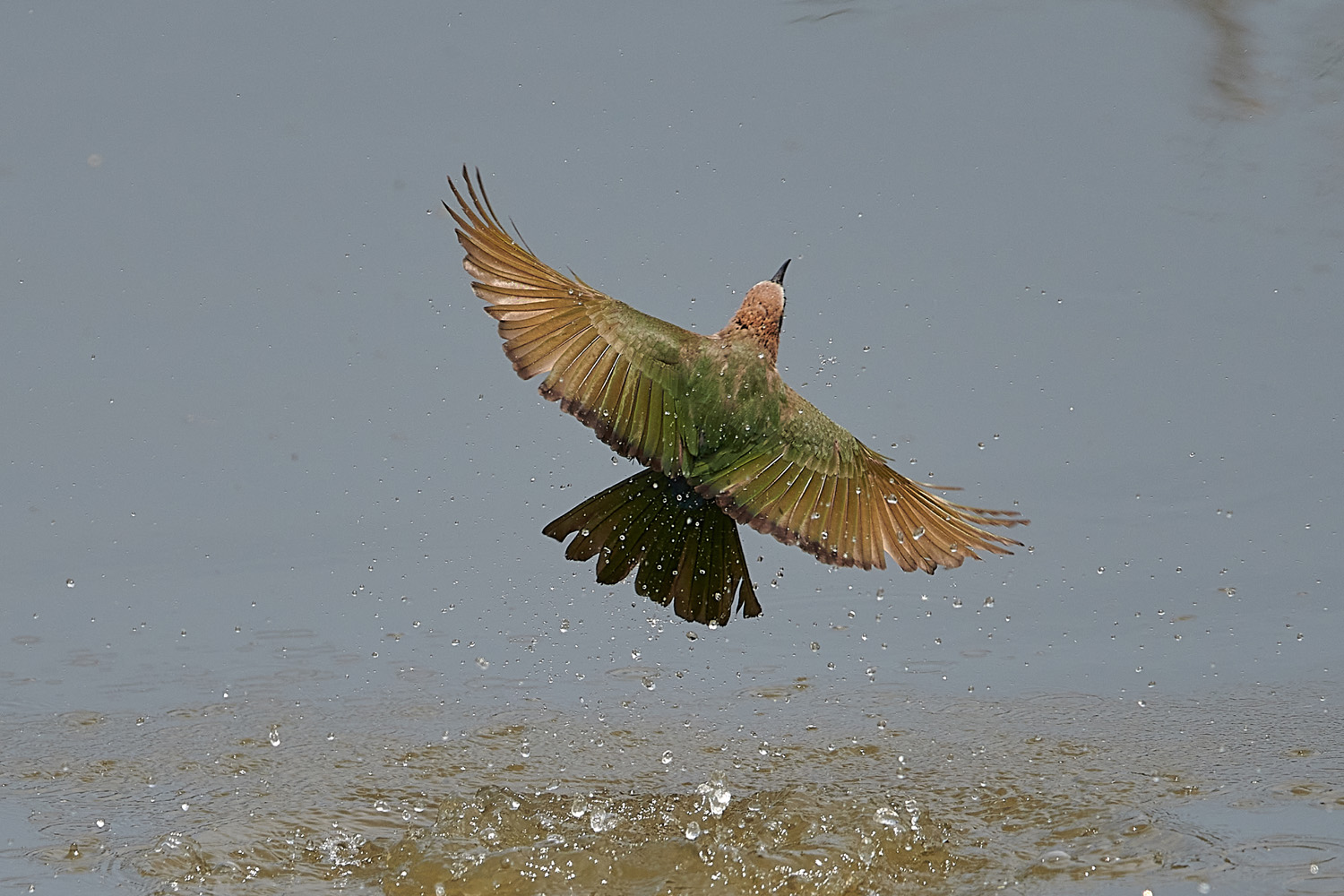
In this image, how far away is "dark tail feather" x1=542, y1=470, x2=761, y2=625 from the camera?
16.7ft

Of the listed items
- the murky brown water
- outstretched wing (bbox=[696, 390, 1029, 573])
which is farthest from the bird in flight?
the murky brown water

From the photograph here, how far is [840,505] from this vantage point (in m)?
4.88

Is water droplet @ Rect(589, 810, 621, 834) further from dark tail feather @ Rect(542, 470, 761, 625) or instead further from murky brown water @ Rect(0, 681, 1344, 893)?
dark tail feather @ Rect(542, 470, 761, 625)

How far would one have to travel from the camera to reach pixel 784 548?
21.0ft

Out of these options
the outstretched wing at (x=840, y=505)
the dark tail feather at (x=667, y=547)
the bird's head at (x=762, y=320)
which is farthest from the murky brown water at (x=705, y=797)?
the bird's head at (x=762, y=320)

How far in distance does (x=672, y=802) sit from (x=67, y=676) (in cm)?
220

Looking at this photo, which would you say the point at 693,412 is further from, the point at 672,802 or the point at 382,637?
the point at 382,637

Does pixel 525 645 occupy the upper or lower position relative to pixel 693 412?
lower

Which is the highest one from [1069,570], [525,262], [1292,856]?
[525,262]

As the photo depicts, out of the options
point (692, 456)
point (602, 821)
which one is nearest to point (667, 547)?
point (692, 456)

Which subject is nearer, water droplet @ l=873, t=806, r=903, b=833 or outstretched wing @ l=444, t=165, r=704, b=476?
water droplet @ l=873, t=806, r=903, b=833

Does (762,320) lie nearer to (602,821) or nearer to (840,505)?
(840,505)

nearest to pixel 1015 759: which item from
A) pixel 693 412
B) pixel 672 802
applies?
pixel 672 802

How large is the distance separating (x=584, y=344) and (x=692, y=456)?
0.47 metres
